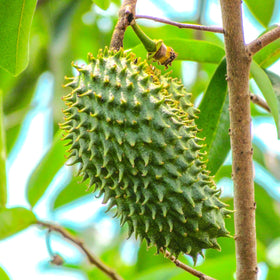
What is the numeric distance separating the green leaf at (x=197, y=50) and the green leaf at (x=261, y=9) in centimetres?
50

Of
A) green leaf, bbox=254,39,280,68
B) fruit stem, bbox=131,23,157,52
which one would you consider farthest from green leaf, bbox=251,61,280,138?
fruit stem, bbox=131,23,157,52

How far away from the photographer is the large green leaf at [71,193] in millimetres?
4070

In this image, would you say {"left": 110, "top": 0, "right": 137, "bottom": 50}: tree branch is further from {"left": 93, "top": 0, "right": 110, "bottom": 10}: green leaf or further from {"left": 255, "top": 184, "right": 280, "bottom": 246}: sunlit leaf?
{"left": 255, "top": 184, "right": 280, "bottom": 246}: sunlit leaf

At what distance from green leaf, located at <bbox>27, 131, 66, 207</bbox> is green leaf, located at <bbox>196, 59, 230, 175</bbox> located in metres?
1.02

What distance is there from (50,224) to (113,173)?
0.94 m

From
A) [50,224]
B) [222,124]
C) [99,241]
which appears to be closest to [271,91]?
[222,124]

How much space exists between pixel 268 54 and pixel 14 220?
5.50 feet

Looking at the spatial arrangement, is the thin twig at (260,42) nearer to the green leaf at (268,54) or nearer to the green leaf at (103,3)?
the green leaf at (268,54)

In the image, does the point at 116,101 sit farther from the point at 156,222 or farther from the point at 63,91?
the point at 63,91

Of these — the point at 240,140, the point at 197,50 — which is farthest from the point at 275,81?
the point at 240,140

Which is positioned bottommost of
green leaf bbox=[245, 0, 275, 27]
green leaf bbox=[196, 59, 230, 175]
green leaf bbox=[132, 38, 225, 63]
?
green leaf bbox=[196, 59, 230, 175]

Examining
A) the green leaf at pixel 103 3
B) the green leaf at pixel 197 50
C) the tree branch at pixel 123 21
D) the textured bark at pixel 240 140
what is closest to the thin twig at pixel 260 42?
the textured bark at pixel 240 140

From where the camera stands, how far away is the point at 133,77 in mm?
2248

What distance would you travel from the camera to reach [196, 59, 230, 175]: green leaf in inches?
112
